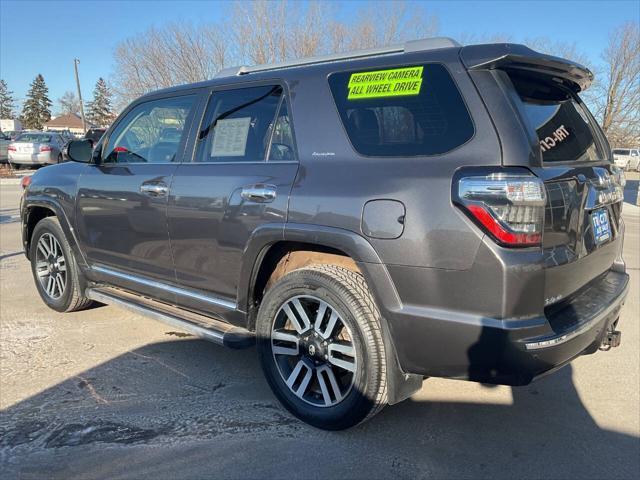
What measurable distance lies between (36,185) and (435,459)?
13.6ft

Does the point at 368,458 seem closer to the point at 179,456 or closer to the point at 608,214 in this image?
the point at 179,456

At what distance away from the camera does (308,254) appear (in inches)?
120

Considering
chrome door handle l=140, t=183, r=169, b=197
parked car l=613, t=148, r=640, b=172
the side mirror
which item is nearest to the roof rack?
chrome door handle l=140, t=183, r=169, b=197

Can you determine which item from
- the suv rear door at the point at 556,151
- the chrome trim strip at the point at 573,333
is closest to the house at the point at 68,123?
the suv rear door at the point at 556,151

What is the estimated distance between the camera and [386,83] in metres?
2.75

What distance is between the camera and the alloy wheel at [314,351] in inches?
112

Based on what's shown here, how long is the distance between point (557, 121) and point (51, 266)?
4.35 m

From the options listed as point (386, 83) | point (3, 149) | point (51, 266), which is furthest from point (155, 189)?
point (3, 149)

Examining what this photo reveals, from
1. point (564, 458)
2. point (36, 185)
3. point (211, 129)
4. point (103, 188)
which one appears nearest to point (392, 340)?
point (564, 458)

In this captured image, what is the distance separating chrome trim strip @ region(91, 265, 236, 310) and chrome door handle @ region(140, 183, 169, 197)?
647mm

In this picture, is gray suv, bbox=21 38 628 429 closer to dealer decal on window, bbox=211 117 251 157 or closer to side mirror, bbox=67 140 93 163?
dealer decal on window, bbox=211 117 251 157

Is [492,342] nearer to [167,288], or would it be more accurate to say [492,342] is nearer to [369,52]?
[369,52]

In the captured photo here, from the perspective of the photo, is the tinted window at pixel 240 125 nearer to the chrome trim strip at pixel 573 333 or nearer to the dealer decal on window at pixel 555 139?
the dealer decal on window at pixel 555 139

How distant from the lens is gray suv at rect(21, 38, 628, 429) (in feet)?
7.65
